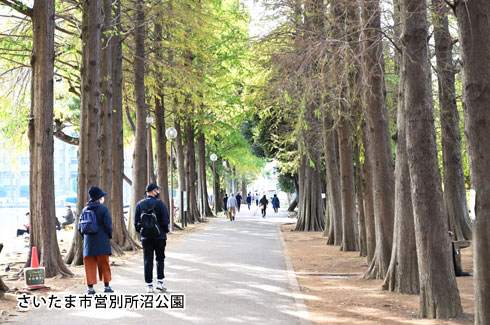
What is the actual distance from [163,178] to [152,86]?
170 inches

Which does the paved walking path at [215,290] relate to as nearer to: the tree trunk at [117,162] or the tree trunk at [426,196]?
the tree trunk at [117,162]

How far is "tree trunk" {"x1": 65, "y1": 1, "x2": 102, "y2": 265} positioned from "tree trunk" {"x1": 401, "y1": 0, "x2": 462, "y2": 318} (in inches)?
342

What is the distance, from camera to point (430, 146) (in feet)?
28.3

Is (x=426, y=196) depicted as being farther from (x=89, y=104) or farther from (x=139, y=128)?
(x=139, y=128)

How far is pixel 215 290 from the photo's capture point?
1075 centimetres

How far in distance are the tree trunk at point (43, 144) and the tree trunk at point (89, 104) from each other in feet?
6.34

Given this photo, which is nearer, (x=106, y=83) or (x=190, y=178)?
(x=106, y=83)

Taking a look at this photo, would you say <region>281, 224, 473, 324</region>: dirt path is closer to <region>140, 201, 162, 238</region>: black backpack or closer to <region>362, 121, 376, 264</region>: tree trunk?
<region>362, 121, 376, 264</region>: tree trunk

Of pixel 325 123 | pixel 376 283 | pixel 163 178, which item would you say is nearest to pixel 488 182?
pixel 376 283

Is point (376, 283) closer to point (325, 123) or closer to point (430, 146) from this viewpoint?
point (430, 146)

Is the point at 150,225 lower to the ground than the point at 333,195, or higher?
lower

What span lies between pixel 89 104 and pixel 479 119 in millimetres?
10647

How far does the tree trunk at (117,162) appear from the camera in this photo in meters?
18.5

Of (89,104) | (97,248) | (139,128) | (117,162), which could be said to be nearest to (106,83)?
(89,104)
